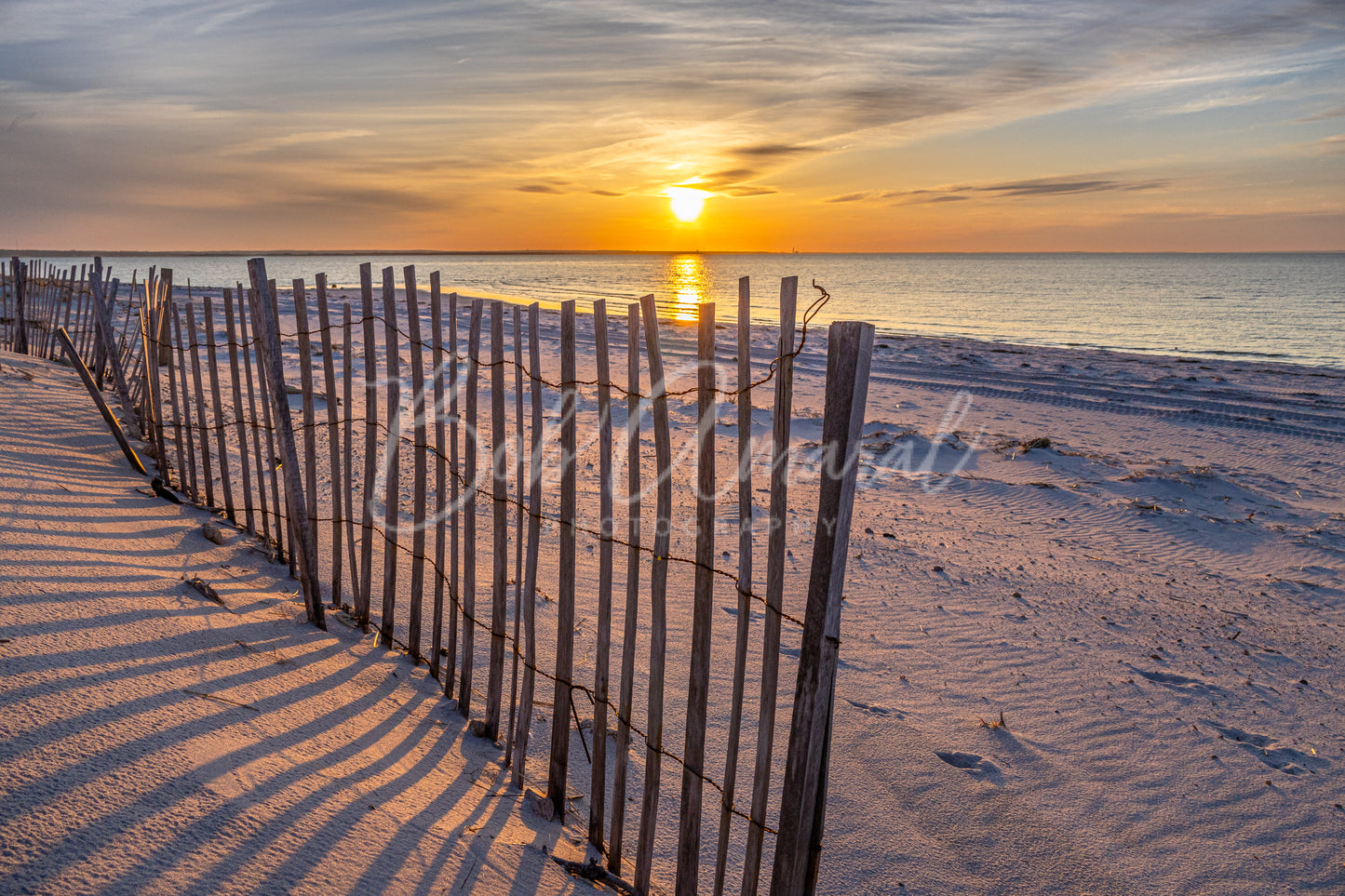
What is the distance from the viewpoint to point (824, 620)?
2105 mm

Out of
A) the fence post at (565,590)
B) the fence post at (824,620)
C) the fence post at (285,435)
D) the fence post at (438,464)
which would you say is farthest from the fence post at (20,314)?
the fence post at (824,620)

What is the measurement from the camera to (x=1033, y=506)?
7523 mm

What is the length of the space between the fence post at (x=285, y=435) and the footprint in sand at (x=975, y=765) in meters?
3.28

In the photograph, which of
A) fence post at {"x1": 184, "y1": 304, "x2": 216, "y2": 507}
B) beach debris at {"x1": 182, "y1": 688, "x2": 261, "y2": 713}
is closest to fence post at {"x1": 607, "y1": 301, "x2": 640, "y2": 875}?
beach debris at {"x1": 182, "y1": 688, "x2": 261, "y2": 713}

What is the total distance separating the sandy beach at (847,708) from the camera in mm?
2209

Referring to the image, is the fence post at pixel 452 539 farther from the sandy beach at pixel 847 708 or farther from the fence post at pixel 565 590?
the fence post at pixel 565 590

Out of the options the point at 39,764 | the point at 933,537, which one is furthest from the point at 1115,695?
the point at 39,764

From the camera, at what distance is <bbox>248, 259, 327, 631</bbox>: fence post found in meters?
3.97

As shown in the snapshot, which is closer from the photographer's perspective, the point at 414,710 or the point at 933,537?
the point at 414,710

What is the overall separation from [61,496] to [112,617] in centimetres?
187

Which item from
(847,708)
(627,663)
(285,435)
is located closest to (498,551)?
(627,663)

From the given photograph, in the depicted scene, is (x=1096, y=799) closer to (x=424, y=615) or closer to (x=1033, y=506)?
(x=424, y=615)

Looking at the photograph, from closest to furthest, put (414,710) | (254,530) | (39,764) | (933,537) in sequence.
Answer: (39,764) → (414,710) → (254,530) → (933,537)

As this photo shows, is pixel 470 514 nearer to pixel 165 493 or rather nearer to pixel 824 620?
pixel 824 620
